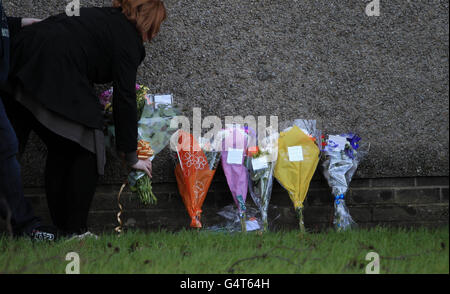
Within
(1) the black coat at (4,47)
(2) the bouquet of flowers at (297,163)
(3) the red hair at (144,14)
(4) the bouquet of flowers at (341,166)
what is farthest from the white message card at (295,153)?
(1) the black coat at (4,47)

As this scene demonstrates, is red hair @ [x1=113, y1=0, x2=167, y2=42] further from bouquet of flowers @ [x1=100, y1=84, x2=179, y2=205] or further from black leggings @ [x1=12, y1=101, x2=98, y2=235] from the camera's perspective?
black leggings @ [x1=12, y1=101, x2=98, y2=235]

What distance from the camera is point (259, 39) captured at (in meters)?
3.47

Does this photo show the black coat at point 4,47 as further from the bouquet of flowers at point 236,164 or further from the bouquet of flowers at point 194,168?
the bouquet of flowers at point 236,164

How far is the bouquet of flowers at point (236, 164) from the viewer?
3.24 m

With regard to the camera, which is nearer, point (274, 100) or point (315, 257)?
point (315, 257)

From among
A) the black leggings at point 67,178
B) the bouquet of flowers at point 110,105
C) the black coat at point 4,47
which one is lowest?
the black leggings at point 67,178

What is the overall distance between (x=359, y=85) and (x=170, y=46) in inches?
56.4

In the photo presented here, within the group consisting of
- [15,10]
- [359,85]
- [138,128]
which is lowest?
[138,128]

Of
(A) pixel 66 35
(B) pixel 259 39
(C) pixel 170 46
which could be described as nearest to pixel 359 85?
(B) pixel 259 39

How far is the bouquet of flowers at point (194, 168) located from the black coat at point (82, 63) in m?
0.47

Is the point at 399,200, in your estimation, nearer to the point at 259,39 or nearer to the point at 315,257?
the point at 315,257

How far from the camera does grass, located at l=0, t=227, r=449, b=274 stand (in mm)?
2268

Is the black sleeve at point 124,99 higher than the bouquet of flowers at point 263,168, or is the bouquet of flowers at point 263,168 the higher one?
the black sleeve at point 124,99

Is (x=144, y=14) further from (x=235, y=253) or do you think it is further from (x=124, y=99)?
(x=235, y=253)
